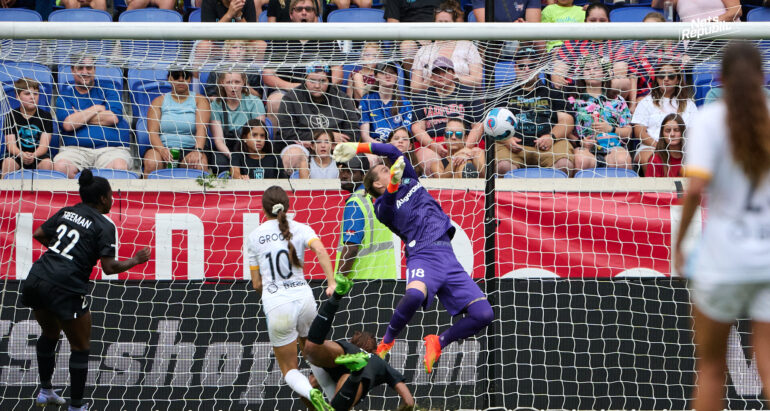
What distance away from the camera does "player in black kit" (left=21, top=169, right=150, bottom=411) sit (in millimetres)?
6254

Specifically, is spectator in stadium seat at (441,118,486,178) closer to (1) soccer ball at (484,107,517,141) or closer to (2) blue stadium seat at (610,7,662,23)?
(1) soccer ball at (484,107,517,141)

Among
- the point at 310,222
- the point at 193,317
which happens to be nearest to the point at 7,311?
the point at 193,317

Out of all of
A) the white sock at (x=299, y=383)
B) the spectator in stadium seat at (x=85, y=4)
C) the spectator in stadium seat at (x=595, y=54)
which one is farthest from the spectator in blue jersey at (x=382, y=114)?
the spectator in stadium seat at (x=85, y=4)

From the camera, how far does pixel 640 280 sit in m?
7.13

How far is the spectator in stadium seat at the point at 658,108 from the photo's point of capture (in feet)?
25.2

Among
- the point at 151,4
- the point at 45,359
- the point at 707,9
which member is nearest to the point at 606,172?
the point at 707,9

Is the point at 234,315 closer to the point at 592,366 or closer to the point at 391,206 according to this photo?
the point at 391,206

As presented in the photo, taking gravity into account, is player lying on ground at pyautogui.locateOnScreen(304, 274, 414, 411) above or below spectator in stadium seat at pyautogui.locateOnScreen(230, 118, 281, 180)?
below

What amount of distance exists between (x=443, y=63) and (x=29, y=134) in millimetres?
3872

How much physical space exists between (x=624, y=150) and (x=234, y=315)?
395 cm

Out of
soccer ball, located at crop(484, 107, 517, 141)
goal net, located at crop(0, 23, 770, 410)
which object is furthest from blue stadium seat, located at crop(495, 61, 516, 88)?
soccer ball, located at crop(484, 107, 517, 141)

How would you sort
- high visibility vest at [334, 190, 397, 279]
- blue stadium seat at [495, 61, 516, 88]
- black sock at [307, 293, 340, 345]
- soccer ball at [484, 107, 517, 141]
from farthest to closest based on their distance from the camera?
high visibility vest at [334, 190, 397, 279] → blue stadium seat at [495, 61, 516, 88] → soccer ball at [484, 107, 517, 141] → black sock at [307, 293, 340, 345]

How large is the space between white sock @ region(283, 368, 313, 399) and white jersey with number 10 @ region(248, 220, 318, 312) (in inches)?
21.0

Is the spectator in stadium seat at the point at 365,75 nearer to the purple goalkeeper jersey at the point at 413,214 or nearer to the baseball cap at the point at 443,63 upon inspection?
the baseball cap at the point at 443,63
